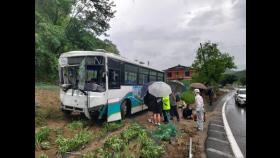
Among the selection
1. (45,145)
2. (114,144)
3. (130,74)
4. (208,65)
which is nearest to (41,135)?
(45,145)

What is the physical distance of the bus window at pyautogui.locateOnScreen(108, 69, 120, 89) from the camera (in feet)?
34.2

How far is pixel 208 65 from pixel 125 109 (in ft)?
31.4

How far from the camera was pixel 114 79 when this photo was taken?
1069 cm

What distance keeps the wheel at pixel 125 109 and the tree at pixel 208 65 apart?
5.62m

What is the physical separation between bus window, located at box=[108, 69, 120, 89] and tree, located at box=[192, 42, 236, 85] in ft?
23.1

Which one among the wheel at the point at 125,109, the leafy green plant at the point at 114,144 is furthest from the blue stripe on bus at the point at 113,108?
the leafy green plant at the point at 114,144

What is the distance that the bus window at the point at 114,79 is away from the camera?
1042 centimetres

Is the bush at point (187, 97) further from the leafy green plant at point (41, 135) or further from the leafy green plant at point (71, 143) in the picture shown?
the leafy green plant at point (41, 135)

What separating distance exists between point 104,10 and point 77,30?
201cm

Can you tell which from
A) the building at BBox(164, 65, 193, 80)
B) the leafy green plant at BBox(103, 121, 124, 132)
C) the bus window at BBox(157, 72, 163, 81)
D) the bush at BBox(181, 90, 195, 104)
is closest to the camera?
the leafy green plant at BBox(103, 121, 124, 132)

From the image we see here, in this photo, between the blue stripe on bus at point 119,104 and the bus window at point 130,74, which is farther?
the bus window at point 130,74

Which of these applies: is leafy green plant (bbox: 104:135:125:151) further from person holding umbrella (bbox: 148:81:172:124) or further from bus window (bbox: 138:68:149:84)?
bus window (bbox: 138:68:149:84)

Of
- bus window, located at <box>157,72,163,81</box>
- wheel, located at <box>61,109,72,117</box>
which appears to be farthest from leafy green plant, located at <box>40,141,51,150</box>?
bus window, located at <box>157,72,163,81</box>
